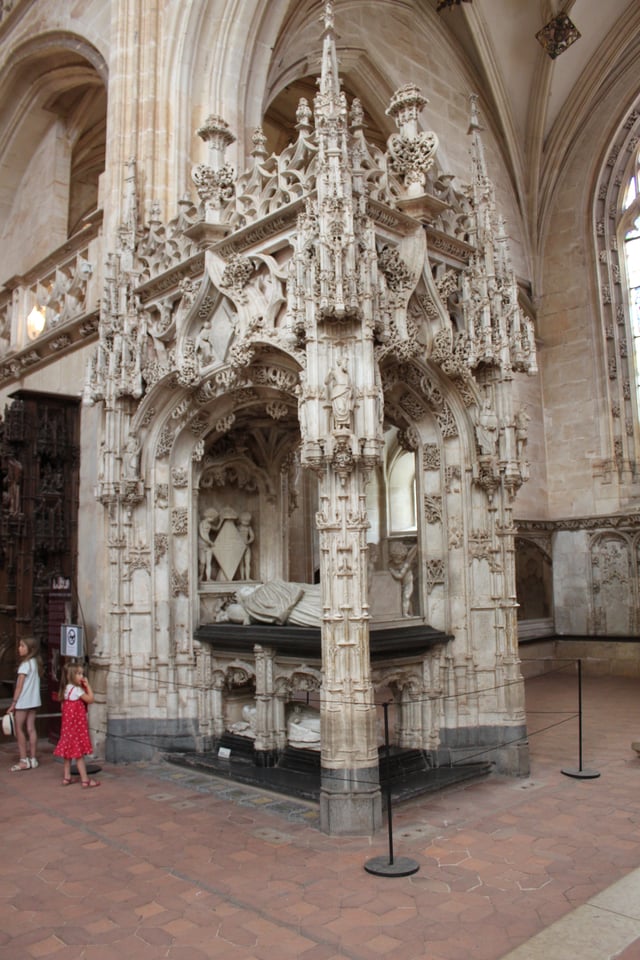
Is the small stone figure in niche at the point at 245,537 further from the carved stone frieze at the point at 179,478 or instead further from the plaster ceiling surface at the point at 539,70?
the plaster ceiling surface at the point at 539,70

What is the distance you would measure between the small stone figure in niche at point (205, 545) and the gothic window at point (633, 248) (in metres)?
9.95

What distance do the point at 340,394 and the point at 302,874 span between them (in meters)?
3.33

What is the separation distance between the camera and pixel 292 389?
730 cm

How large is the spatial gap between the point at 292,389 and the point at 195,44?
209 inches

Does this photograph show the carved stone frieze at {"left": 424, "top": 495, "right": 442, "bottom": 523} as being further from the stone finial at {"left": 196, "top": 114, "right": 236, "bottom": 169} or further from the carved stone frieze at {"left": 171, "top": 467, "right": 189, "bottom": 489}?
the stone finial at {"left": 196, "top": 114, "right": 236, "bottom": 169}

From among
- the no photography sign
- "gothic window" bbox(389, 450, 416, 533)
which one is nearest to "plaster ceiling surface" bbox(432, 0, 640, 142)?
"gothic window" bbox(389, 450, 416, 533)

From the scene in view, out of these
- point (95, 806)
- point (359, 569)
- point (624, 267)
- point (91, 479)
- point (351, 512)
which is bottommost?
point (95, 806)

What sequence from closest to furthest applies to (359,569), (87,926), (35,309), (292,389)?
(87,926), (359,569), (292,389), (35,309)

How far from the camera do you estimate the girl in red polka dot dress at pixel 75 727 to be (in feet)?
22.8

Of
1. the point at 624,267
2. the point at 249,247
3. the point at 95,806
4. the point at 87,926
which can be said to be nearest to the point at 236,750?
the point at 95,806

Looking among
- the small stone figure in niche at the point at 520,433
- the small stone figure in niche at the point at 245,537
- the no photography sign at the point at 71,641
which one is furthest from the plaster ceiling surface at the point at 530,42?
the no photography sign at the point at 71,641

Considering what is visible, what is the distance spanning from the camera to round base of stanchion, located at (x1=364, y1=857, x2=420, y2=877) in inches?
189

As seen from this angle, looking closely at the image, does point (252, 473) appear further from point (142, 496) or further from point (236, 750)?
point (236, 750)

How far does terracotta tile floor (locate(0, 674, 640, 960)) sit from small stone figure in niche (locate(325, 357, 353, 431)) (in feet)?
9.89
